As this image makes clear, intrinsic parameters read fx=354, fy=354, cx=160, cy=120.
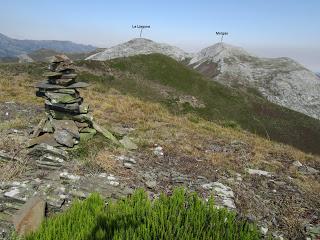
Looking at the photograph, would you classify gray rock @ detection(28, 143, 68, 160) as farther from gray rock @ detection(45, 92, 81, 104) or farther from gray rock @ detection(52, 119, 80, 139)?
gray rock @ detection(45, 92, 81, 104)

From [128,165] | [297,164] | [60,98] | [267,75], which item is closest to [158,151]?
[128,165]

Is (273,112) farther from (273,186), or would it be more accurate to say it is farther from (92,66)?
(273,186)

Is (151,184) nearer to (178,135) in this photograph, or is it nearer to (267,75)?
(178,135)

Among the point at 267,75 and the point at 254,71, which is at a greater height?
the point at 254,71

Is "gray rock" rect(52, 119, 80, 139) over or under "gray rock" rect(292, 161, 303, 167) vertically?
over

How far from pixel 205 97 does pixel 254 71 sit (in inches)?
2189

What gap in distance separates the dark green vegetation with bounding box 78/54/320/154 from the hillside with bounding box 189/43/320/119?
27774mm

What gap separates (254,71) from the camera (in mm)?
100750

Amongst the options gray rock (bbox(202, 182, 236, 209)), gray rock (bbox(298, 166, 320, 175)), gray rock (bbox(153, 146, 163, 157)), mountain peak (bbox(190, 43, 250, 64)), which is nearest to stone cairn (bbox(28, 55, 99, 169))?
gray rock (bbox(153, 146, 163, 157))

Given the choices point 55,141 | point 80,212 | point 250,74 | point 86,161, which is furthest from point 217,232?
point 250,74

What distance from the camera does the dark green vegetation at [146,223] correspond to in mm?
5965

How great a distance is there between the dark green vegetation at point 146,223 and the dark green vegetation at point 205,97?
109 feet

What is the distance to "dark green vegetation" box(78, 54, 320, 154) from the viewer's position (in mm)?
43531

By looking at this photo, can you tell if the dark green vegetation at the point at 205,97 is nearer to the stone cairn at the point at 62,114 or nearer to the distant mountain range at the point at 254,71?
the stone cairn at the point at 62,114
